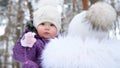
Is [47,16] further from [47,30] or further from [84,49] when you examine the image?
[84,49]

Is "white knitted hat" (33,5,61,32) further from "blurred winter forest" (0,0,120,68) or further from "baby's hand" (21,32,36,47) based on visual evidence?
"blurred winter forest" (0,0,120,68)

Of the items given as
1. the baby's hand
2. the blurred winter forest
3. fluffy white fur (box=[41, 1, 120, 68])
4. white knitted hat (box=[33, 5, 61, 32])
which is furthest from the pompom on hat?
the blurred winter forest

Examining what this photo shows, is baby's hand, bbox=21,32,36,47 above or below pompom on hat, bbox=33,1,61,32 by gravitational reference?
below

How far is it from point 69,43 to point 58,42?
7 cm

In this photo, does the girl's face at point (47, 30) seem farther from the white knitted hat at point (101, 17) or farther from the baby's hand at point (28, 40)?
the white knitted hat at point (101, 17)

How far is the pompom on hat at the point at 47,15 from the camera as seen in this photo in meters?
2.66

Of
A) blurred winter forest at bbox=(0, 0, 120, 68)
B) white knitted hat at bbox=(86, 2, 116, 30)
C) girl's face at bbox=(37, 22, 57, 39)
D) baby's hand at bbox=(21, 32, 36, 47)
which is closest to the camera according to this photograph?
white knitted hat at bbox=(86, 2, 116, 30)

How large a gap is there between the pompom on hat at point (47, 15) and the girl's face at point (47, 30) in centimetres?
2

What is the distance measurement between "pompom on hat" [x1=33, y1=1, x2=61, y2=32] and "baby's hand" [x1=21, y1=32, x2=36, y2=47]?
201 mm

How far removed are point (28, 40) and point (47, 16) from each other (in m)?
0.29

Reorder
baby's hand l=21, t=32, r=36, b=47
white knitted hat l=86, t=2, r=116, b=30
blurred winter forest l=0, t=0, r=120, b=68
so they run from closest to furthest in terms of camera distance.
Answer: white knitted hat l=86, t=2, r=116, b=30 → baby's hand l=21, t=32, r=36, b=47 → blurred winter forest l=0, t=0, r=120, b=68

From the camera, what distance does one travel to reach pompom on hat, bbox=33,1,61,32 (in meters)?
2.66

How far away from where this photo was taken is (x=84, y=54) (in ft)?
7.35

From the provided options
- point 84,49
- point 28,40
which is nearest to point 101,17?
point 84,49
